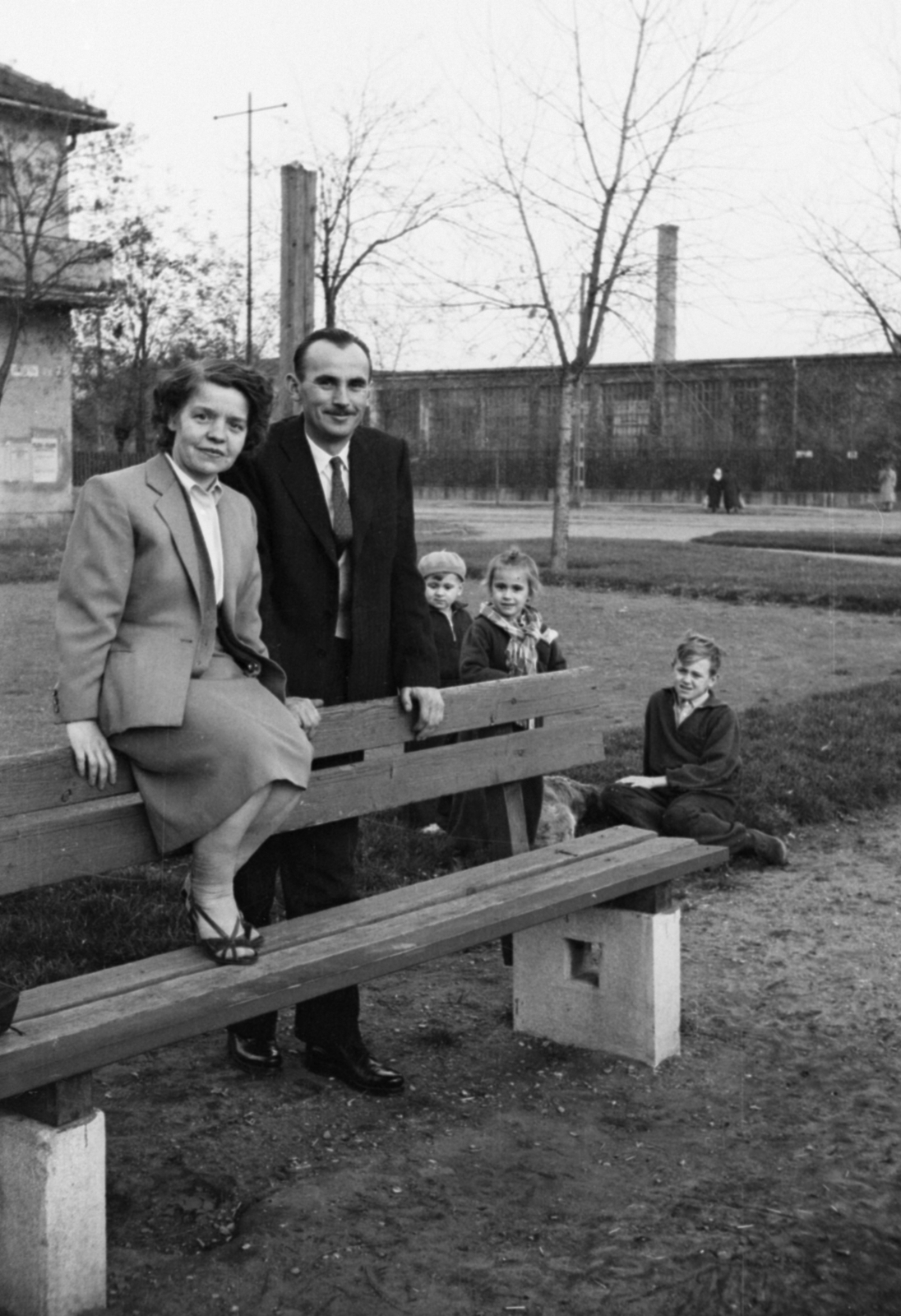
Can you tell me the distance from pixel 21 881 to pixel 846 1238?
191cm

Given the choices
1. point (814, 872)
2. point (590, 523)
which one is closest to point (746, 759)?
point (814, 872)

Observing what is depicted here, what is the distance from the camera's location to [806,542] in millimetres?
27609

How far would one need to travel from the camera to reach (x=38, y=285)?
21.9 metres

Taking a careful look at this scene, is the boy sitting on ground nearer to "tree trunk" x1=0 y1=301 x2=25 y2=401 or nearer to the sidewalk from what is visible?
"tree trunk" x1=0 y1=301 x2=25 y2=401

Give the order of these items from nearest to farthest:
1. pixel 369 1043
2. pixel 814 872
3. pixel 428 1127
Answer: pixel 428 1127
pixel 369 1043
pixel 814 872

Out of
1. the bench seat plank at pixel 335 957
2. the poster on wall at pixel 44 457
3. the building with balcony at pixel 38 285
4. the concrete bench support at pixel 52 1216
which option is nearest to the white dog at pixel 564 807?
the bench seat plank at pixel 335 957

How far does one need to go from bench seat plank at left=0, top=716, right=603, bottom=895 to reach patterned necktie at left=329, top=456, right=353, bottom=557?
61cm

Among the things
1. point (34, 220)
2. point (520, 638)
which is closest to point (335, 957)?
point (520, 638)

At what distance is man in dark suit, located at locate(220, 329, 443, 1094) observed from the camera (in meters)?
4.18

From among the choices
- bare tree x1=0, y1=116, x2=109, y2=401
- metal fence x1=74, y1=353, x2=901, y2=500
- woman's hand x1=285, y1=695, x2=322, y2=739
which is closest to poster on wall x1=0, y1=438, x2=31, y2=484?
bare tree x1=0, y1=116, x2=109, y2=401

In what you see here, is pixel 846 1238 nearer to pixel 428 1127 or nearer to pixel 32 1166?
pixel 428 1127

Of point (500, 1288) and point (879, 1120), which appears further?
point (879, 1120)

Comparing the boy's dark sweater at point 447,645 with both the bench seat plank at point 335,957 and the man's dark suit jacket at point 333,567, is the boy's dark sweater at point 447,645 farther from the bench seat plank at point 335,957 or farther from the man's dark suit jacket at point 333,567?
the man's dark suit jacket at point 333,567

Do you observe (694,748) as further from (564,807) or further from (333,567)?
(333,567)
